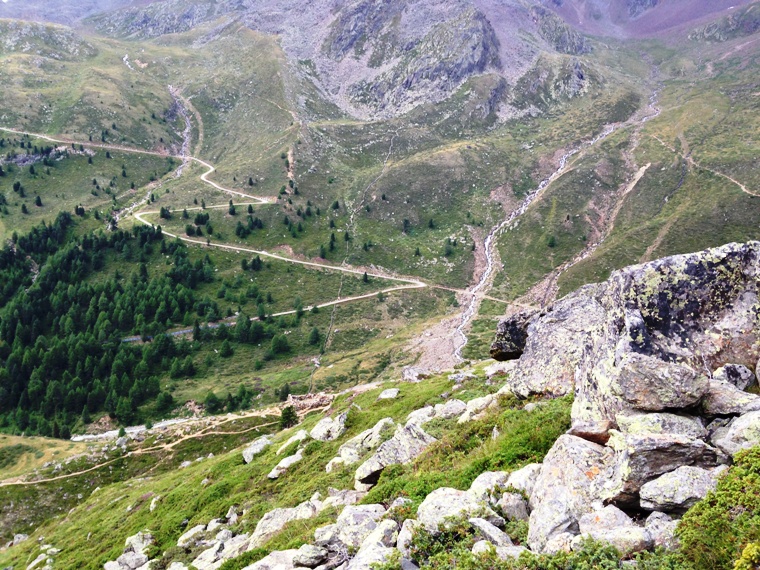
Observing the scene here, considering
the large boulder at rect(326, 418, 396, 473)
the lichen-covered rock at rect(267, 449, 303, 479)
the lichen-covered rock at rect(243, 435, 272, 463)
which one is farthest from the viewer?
the lichen-covered rock at rect(243, 435, 272, 463)

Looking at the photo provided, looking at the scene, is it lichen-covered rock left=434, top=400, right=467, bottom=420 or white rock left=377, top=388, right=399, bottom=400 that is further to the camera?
white rock left=377, top=388, right=399, bottom=400

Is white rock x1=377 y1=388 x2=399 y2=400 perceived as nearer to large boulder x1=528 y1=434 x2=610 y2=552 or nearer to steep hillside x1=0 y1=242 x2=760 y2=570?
steep hillside x1=0 y1=242 x2=760 y2=570

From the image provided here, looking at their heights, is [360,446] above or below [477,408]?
below

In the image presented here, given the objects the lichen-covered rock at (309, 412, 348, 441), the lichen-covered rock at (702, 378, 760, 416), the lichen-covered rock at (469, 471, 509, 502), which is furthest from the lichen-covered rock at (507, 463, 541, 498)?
the lichen-covered rock at (309, 412, 348, 441)

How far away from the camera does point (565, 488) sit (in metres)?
10.4

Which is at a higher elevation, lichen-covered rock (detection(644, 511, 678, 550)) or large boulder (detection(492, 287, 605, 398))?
lichen-covered rock (detection(644, 511, 678, 550))

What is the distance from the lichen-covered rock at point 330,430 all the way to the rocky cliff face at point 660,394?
19785 mm

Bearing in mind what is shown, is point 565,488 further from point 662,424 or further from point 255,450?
point 255,450

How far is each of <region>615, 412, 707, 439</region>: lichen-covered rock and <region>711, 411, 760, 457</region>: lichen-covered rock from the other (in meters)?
0.47

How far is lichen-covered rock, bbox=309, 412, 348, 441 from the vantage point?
1331 inches

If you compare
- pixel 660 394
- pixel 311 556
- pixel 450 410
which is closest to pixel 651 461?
pixel 660 394

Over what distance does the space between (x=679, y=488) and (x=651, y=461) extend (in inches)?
32.3

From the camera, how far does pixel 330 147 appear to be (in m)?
178

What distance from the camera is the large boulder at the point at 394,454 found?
19469mm
